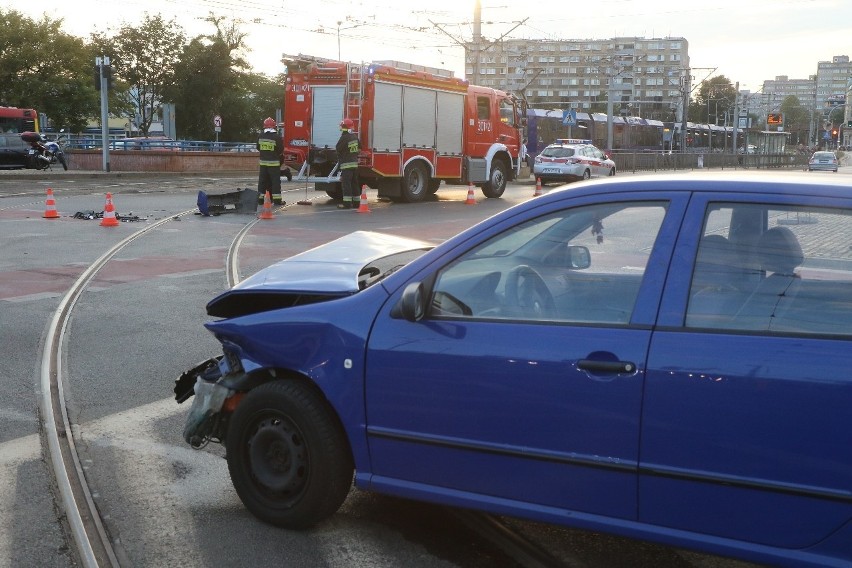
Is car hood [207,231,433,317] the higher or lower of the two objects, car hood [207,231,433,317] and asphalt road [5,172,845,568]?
the higher

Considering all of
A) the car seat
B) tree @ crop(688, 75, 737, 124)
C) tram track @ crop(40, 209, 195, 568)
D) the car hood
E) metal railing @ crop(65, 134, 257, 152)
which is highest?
tree @ crop(688, 75, 737, 124)

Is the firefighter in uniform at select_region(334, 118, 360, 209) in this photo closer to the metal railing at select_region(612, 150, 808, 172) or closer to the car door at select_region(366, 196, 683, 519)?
the car door at select_region(366, 196, 683, 519)

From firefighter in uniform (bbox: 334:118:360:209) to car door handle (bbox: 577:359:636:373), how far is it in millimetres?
17663

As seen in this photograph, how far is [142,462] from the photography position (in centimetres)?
482

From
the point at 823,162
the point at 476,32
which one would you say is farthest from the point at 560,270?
the point at 823,162

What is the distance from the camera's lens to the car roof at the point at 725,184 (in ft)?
10.2

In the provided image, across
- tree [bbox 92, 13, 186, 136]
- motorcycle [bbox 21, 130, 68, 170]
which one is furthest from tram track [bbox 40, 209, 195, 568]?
tree [bbox 92, 13, 186, 136]

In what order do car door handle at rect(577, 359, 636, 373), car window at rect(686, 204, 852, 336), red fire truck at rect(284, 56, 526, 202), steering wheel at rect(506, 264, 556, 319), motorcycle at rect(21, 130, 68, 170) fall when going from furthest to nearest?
motorcycle at rect(21, 130, 68, 170) < red fire truck at rect(284, 56, 526, 202) < steering wheel at rect(506, 264, 556, 319) < car door handle at rect(577, 359, 636, 373) < car window at rect(686, 204, 852, 336)

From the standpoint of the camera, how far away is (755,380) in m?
2.94

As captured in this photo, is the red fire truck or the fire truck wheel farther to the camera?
the fire truck wheel

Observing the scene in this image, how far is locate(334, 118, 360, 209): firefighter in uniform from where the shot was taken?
20.5 metres

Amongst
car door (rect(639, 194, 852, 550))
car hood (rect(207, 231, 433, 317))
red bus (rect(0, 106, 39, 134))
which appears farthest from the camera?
red bus (rect(0, 106, 39, 134))

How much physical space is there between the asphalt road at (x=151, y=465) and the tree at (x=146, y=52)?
46.0 metres

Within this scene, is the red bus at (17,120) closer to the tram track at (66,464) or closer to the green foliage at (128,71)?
the green foliage at (128,71)
